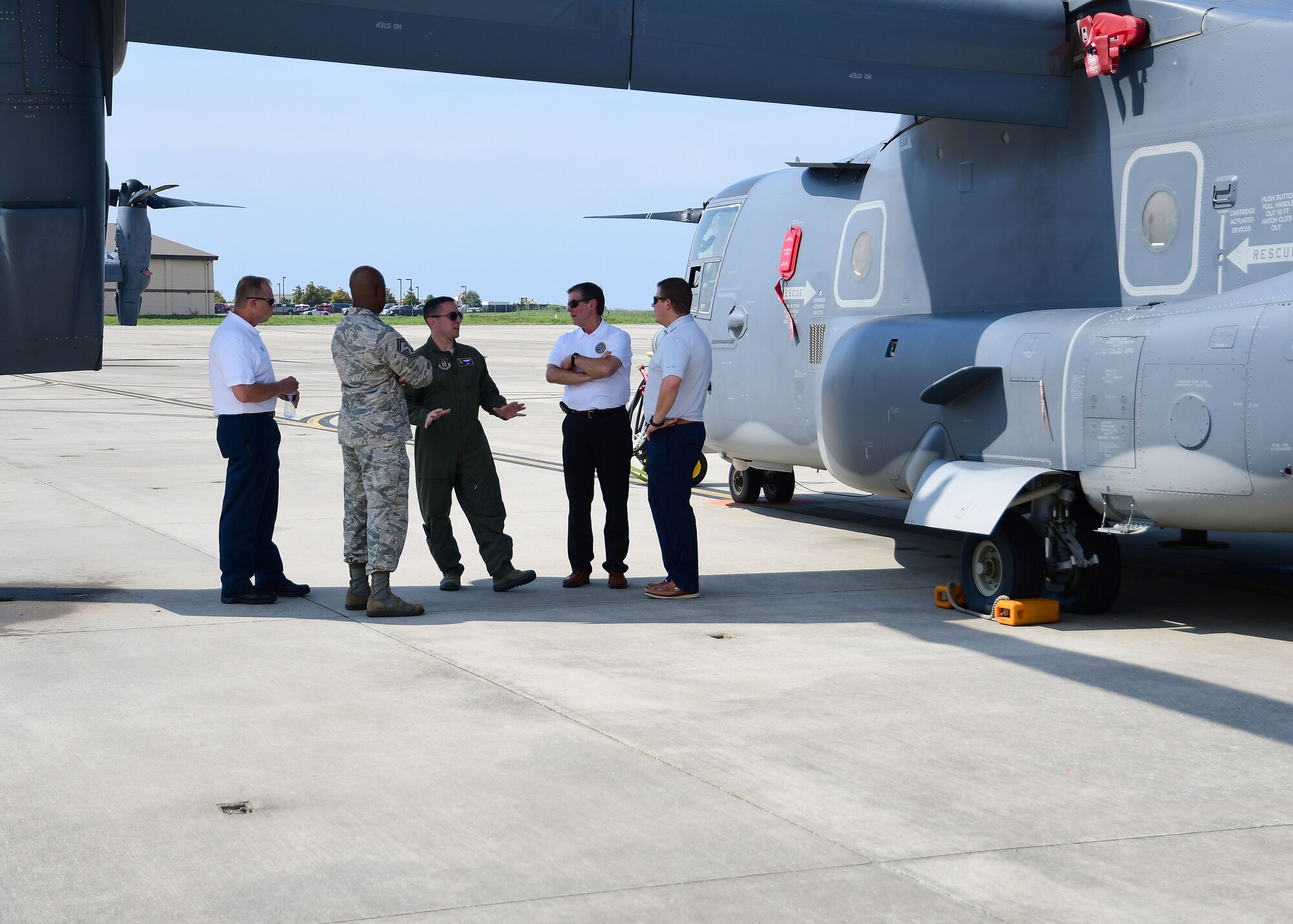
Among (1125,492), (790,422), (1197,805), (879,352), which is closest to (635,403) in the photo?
(790,422)

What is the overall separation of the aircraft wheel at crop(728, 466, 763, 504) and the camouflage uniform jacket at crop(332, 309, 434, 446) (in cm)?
610

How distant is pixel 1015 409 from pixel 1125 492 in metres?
0.89

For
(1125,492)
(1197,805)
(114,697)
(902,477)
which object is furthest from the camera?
(902,477)

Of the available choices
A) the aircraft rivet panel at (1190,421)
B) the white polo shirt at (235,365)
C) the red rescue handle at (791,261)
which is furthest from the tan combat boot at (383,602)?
the red rescue handle at (791,261)

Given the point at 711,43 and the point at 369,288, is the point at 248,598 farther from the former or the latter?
the point at 711,43

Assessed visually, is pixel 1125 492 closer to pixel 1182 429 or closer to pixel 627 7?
pixel 1182 429

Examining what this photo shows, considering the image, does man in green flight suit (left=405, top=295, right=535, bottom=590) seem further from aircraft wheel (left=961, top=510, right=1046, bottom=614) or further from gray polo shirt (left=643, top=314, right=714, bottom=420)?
aircraft wheel (left=961, top=510, right=1046, bottom=614)

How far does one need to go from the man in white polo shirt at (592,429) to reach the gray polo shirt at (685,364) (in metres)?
0.27

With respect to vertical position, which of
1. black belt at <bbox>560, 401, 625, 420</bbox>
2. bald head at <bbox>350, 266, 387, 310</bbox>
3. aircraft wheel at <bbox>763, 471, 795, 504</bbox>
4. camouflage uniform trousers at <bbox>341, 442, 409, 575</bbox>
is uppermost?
bald head at <bbox>350, 266, 387, 310</bbox>

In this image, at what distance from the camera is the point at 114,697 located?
19.5ft

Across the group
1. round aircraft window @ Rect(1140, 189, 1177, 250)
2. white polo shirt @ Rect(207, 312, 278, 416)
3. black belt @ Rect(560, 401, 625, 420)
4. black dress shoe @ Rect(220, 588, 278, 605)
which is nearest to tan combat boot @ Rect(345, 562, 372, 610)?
black dress shoe @ Rect(220, 588, 278, 605)

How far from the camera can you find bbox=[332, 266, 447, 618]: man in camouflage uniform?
7.61m

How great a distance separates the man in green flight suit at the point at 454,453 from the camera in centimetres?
847

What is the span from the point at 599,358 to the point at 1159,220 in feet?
11.2
